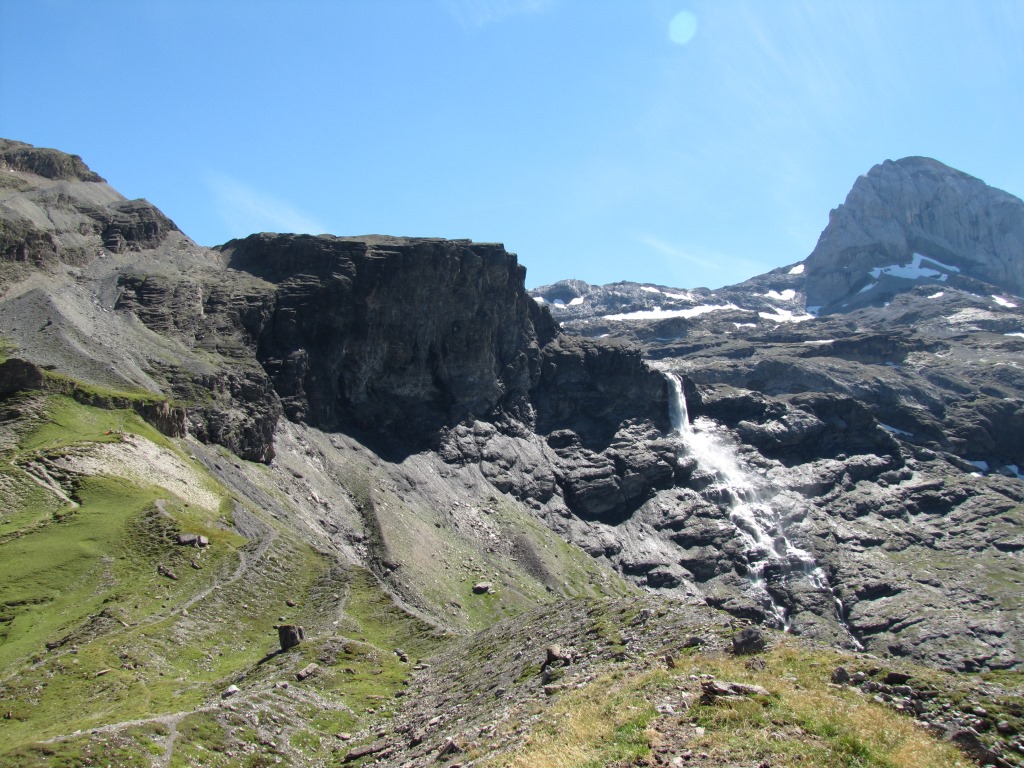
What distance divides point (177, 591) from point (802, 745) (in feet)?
163

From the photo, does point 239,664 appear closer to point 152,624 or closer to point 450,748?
point 152,624

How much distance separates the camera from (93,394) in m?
93.2

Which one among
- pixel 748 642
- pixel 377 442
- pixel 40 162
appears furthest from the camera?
pixel 40 162

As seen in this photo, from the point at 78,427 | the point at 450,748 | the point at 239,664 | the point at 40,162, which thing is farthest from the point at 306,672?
the point at 40,162

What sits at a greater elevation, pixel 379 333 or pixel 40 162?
pixel 40 162

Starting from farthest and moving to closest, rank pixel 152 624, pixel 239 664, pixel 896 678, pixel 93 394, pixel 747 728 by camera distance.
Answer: pixel 93 394 → pixel 152 624 → pixel 239 664 → pixel 896 678 → pixel 747 728

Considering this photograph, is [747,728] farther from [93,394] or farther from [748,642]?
[93,394]

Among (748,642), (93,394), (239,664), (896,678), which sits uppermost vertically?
Answer: (93,394)

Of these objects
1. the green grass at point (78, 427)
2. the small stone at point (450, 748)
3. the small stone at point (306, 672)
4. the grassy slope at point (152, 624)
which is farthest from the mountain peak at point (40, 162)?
the small stone at point (450, 748)

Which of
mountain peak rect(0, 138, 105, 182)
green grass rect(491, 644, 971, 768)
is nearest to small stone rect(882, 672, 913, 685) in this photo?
green grass rect(491, 644, 971, 768)

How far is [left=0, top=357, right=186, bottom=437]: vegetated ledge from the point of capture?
85062 millimetres

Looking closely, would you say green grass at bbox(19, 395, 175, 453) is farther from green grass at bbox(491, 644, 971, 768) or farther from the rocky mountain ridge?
green grass at bbox(491, 644, 971, 768)

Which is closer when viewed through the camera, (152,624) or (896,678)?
(896,678)

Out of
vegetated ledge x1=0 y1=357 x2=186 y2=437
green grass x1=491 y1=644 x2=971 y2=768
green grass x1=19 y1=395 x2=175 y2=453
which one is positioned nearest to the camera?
green grass x1=491 y1=644 x2=971 y2=768
